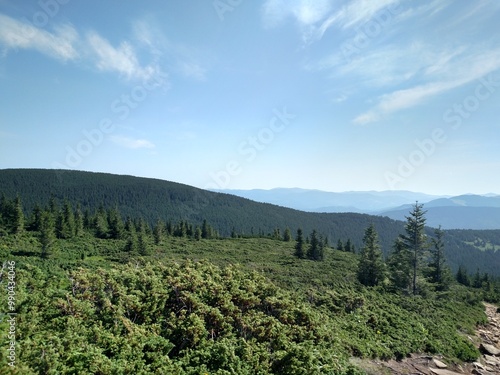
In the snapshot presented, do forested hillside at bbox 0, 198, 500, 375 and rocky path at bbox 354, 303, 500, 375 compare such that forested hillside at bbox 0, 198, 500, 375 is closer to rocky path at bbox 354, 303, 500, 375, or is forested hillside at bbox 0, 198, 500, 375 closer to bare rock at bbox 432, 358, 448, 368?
rocky path at bbox 354, 303, 500, 375

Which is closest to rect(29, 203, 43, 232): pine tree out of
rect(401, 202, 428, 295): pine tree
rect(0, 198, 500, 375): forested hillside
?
rect(0, 198, 500, 375): forested hillside

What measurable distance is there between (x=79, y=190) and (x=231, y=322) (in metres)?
216

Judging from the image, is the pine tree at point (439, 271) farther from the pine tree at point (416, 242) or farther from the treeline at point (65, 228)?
the treeline at point (65, 228)

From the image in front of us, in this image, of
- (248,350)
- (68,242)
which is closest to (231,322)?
(248,350)

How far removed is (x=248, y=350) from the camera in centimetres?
937

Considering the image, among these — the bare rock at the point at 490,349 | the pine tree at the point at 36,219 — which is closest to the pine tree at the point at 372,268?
the bare rock at the point at 490,349

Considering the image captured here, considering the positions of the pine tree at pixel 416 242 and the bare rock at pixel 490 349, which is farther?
the pine tree at pixel 416 242

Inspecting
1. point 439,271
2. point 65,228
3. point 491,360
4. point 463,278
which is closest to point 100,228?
point 65,228

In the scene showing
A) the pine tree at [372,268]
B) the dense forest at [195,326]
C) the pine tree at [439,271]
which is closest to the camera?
the dense forest at [195,326]

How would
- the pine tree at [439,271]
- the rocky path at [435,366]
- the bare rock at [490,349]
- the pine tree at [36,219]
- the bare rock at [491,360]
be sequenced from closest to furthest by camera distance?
the rocky path at [435,366] → the bare rock at [491,360] → the bare rock at [490,349] → the pine tree at [439,271] → the pine tree at [36,219]

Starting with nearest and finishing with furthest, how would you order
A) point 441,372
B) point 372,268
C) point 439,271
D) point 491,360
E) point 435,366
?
point 441,372 < point 435,366 < point 491,360 < point 372,268 < point 439,271

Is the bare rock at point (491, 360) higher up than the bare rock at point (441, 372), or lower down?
lower down

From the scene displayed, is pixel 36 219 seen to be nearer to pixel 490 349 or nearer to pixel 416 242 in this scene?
pixel 416 242

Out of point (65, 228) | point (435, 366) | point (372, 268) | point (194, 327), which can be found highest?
point (194, 327)
